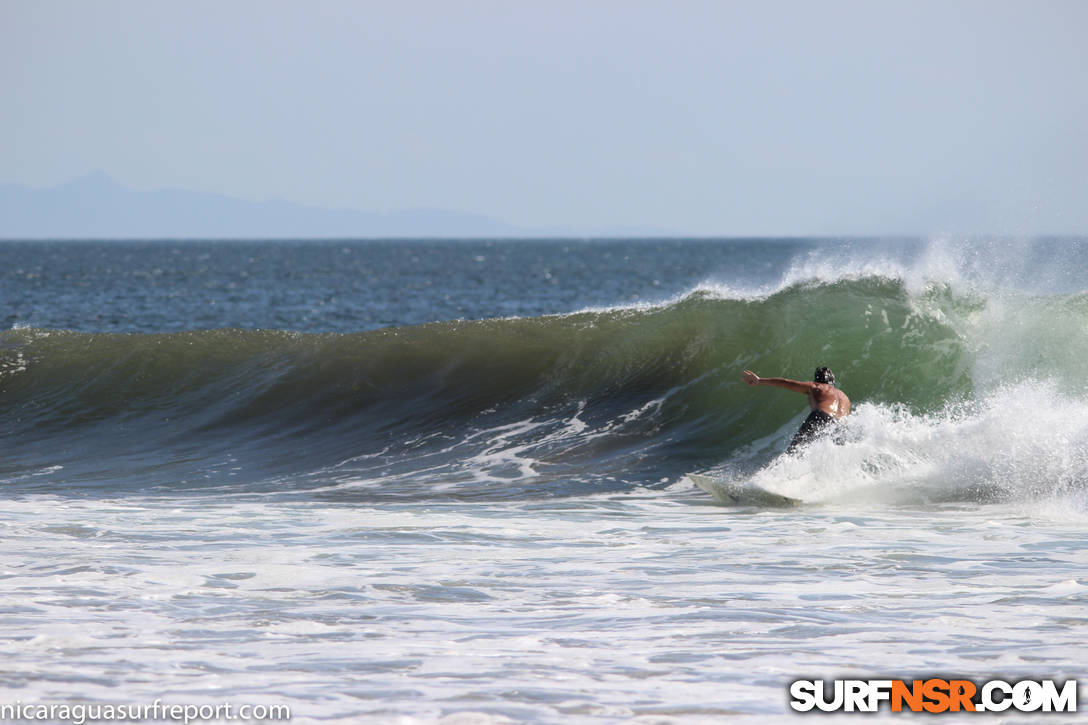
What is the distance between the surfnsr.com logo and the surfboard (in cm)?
511

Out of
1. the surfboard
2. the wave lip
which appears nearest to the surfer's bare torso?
the wave lip

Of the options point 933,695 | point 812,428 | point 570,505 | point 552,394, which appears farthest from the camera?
point 552,394

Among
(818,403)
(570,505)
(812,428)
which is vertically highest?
(818,403)

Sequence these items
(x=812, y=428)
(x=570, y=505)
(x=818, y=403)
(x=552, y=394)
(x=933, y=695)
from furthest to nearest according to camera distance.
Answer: (x=552, y=394) < (x=818, y=403) < (x=812, y=428) < (x=570, y=505) < (x=933, y=695)

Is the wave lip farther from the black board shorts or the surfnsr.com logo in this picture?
the surfnsr.com logo

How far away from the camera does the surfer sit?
11.5 metres

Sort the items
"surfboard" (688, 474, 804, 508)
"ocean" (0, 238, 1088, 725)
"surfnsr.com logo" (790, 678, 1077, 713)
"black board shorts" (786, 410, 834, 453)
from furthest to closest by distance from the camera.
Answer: "black board shorts" (786, 410, 834, 453)
"surfboard" (688, 474, 804, 508)
"ocean" (0, 238, 1088, 725)
"surfnsr.com logo" (790, 678, 1077, 713)

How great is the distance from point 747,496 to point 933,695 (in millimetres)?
5500

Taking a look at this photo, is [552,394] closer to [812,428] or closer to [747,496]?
[812,428]

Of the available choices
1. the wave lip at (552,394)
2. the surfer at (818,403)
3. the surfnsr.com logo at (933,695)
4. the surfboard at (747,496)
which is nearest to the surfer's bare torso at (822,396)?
the surfer at (818,403)

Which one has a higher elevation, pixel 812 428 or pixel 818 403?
pixel 818 403

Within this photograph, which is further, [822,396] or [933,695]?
[822,396]

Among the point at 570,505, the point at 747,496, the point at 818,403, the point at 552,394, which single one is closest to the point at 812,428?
the point at 818,403

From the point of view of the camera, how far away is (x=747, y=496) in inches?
428
